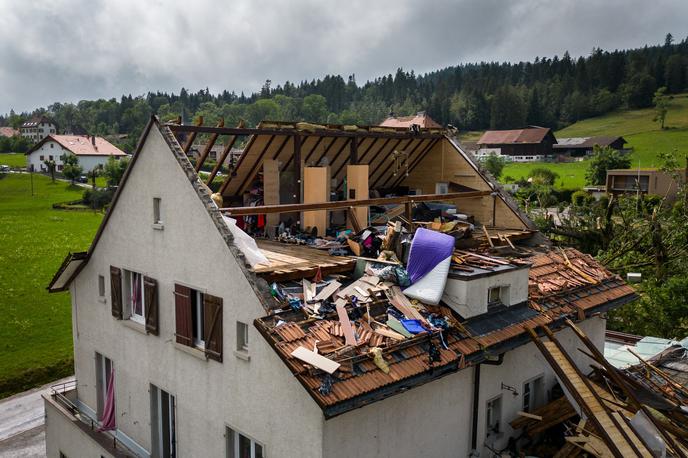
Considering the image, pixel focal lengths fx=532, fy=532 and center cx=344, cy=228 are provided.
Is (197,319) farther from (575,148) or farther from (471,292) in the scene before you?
(575,148)

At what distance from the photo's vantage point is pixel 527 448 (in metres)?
13.5

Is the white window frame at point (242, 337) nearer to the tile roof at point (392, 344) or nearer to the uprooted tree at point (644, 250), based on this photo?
the tile roof at point (392, 344)

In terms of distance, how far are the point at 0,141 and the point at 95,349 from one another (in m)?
160

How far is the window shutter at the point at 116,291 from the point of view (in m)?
15.6

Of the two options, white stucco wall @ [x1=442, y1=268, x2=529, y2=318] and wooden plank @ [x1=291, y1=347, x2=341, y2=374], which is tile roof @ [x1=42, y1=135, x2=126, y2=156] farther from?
wooden plank @ [x1=291, y1=347, x2=341, y2=374]

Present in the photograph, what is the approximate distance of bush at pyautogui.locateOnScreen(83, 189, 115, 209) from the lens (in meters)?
80.5

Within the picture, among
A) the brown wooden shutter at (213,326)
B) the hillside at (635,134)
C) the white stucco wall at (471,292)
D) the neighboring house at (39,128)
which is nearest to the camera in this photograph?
the brown wooden shutter at (213,326)

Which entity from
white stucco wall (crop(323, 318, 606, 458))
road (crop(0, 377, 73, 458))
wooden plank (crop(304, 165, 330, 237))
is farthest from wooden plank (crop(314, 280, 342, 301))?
road (crop(0, 377, 73, 458))

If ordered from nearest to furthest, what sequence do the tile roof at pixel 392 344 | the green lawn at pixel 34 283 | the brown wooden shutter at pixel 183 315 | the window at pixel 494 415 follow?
1. the tile roof at pixel 392 344
2. the brown wooden shutter at pixel 183 315
3. the window at pixel 494 415
4. the green lawn at pixel 34 283

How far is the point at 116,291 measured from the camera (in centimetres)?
1576

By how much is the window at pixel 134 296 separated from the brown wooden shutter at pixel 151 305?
93cm

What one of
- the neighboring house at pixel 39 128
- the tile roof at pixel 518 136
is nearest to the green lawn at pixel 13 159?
the neighboring house at pixel 39 128

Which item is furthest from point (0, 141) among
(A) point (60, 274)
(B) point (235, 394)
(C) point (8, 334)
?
(B) point (235, 394)

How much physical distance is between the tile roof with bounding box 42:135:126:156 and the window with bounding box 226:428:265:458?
113503 mm
